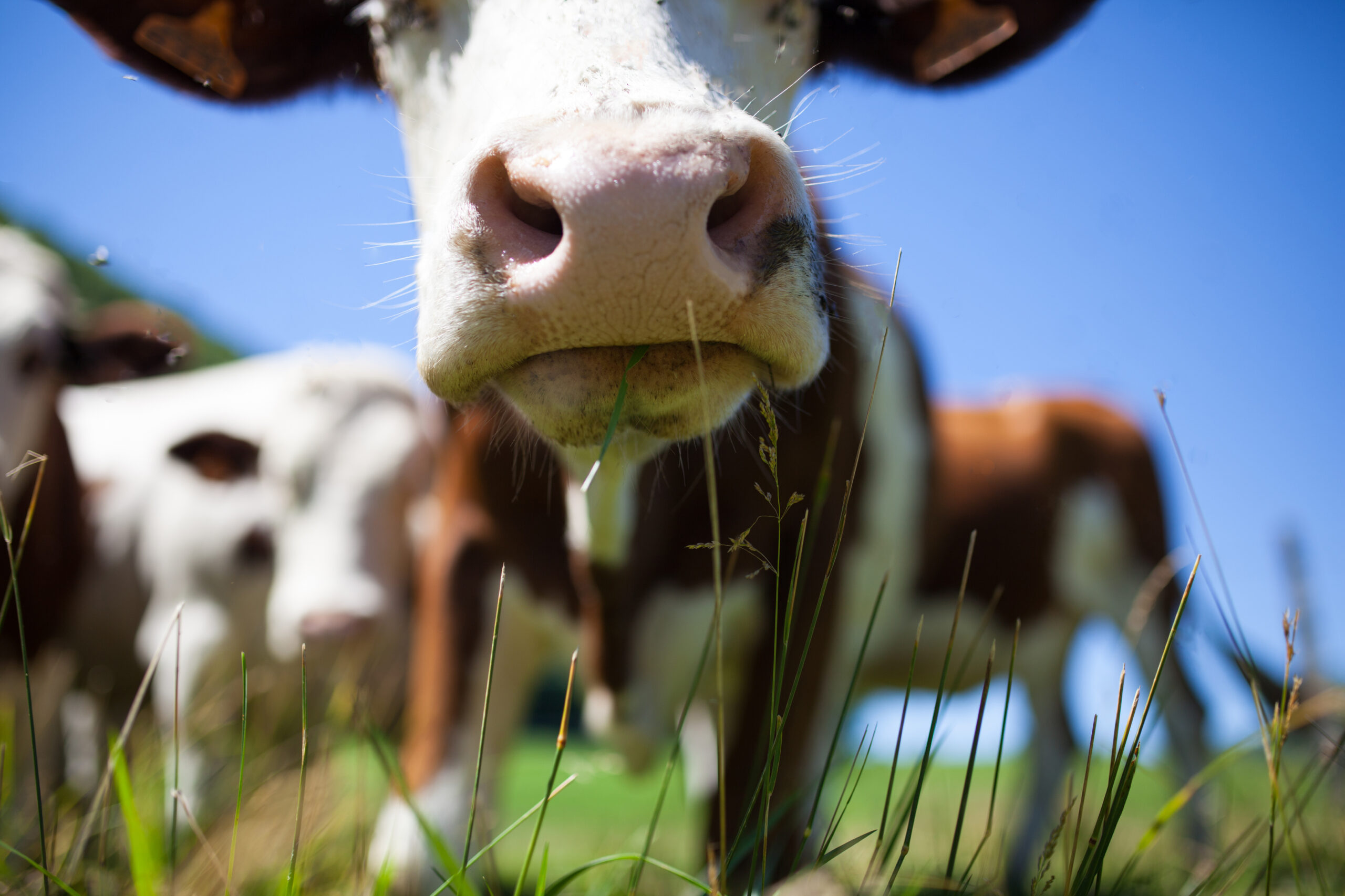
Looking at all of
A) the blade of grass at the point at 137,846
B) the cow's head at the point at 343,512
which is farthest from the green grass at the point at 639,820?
the cow's head at the point at 343,512

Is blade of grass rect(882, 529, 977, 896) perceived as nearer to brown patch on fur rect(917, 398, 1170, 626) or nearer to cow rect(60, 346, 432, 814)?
brown patch on fur rect(917, 398, 1170, 626)

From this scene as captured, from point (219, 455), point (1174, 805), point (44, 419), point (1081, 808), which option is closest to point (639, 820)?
point (219, 455)

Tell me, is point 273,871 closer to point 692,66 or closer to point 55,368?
point 692,66

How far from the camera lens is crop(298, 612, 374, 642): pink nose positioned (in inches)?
113

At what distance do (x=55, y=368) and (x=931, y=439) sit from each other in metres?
2.62

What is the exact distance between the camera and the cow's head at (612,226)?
902 millimetres

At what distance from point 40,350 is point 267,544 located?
118 cm

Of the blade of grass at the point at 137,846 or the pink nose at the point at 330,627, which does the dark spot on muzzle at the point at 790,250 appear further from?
the pink nose at the point at 330,627

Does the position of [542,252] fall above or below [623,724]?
above

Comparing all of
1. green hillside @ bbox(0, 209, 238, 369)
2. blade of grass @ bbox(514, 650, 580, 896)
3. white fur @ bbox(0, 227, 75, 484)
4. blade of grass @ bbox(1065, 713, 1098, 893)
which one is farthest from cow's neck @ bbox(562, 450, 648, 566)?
green hillside @ bbox(0, 209, 238, 369)

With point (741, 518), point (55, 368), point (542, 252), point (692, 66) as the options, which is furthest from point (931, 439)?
point (55, 368)

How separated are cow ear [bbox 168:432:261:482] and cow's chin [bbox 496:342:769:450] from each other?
2.82 m

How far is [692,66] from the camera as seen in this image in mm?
1149

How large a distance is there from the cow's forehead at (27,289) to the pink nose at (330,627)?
117cm
